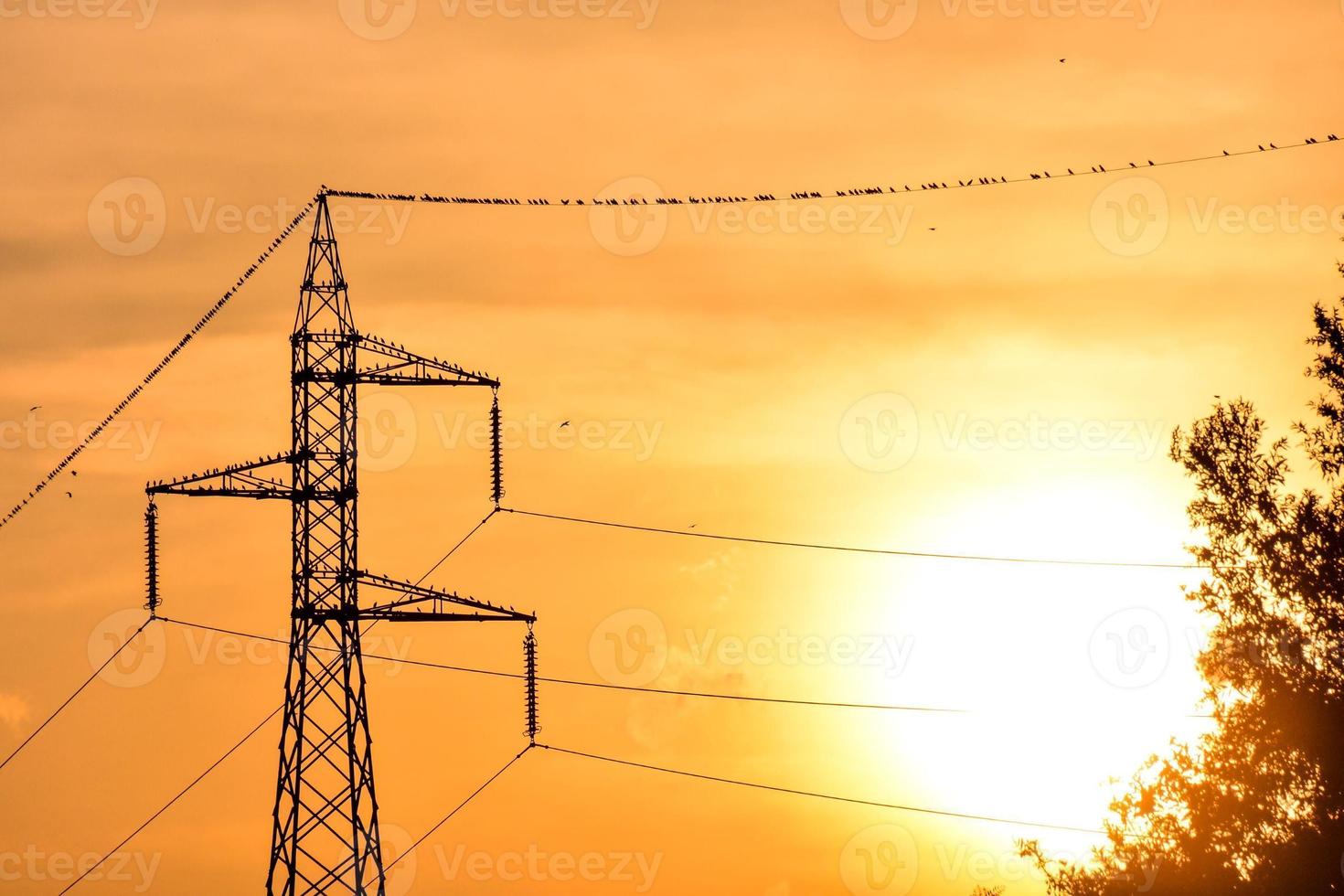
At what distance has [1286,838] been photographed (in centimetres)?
6016

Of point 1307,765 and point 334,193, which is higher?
point 334,193

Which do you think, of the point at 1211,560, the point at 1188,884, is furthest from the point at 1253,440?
the point at 1188,884

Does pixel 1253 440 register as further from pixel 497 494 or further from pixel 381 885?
pixel 381 885

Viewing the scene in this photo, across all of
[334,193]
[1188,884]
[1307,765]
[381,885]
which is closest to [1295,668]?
[1307,765]

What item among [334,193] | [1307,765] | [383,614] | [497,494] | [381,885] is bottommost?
[381,885]

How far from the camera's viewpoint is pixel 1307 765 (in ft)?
197

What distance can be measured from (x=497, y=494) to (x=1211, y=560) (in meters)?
23.6

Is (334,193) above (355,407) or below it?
above

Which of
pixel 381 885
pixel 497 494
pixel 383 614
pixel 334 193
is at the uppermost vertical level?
pixel 334 193

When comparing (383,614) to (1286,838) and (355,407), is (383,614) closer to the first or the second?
(355,407)

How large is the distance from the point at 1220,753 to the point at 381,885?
89.3 ft

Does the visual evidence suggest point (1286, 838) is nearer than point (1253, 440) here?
Yes

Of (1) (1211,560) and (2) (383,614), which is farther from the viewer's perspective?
(1) (1211,560)

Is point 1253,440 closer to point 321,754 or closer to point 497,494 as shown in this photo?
point 497,494
